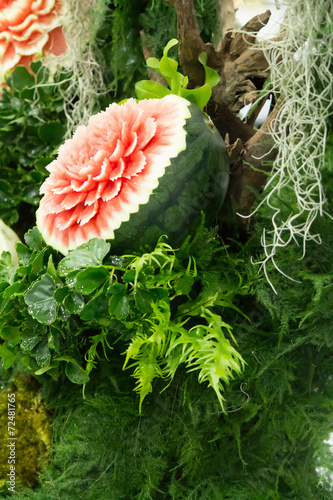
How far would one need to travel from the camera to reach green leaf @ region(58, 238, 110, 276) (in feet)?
1.73

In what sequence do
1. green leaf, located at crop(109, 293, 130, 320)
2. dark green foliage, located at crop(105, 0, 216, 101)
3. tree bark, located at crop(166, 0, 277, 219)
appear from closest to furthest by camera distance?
green leaf, located at crop(109, 293, 130, 320)
tree bark, located at crop(166, 0, 277, 219)
dark green foliage, located at crop(105, 0, 216, 101)

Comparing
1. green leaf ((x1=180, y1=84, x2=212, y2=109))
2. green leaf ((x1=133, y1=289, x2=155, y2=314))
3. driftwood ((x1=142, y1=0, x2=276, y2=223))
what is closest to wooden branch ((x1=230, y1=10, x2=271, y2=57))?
driftwood ((x1=142, y1=0, x2=276, y2=223))

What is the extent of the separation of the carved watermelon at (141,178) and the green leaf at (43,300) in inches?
2.0

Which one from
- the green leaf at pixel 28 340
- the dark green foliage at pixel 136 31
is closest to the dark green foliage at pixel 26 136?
the dark green foliage at pixel 136 31

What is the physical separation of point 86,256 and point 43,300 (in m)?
0.08

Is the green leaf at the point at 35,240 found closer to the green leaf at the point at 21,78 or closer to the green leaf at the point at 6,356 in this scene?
the green leaf at the point at 6,356

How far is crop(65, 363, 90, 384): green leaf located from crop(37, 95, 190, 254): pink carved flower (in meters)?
0.15

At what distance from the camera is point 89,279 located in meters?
0.52

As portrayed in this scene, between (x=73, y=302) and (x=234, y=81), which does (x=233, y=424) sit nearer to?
(x=73, y=302)

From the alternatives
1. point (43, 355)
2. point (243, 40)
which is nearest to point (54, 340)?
point (43, 355)

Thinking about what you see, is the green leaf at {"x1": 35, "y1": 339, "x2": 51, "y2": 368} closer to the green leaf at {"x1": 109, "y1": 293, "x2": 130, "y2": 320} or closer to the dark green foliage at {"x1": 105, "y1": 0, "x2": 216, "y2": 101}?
the green leaf at {"x1": 109, "y1": 293, "x2": 130, "y2": 320}

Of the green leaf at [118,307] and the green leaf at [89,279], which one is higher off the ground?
the green leaf at [89,279]

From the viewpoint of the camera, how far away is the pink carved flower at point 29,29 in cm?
96

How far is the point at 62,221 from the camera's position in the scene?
60 centimetres
